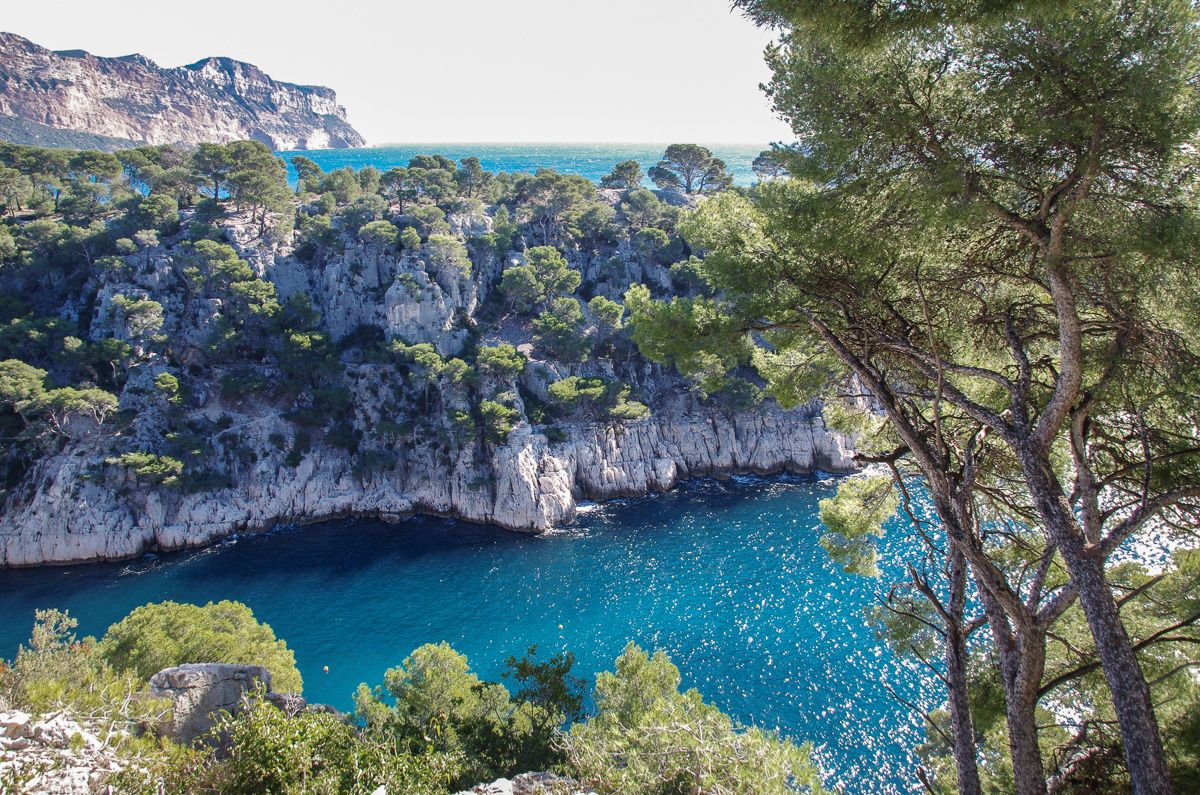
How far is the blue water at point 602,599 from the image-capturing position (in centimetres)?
1652

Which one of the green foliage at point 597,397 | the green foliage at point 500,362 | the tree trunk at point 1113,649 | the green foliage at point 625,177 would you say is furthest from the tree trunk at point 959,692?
the green foliage at point 625,177

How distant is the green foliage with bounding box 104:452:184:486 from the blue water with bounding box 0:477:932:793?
3797 mm

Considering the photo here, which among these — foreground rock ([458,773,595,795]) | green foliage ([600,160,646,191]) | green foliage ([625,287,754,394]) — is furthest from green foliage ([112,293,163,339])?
green foliage ([600,160,646,191])

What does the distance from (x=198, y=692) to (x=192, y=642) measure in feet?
13.8

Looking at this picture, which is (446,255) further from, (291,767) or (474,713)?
(291,767)

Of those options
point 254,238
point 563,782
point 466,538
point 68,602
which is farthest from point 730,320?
point 254,238

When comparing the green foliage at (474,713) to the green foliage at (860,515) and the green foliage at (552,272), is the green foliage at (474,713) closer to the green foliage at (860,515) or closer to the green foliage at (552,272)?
the green foliage at (860,515)

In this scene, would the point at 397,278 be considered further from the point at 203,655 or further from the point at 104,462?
the point at 203,655

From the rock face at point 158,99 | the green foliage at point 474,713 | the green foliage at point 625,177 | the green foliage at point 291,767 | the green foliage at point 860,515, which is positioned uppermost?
the rock face at point 158,99

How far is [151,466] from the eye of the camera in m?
26.6

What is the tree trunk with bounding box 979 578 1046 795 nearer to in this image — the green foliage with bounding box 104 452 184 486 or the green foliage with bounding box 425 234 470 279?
the green foliage with bounding box 104 452 184 486

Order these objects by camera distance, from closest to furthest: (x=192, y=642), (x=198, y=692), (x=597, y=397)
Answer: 1. (x=198, y=692)
2. (x=192, y=642)
3. (x=597, y=397)

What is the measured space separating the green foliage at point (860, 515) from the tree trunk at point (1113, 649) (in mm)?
3430

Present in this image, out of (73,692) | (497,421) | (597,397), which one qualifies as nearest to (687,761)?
(73,692)
